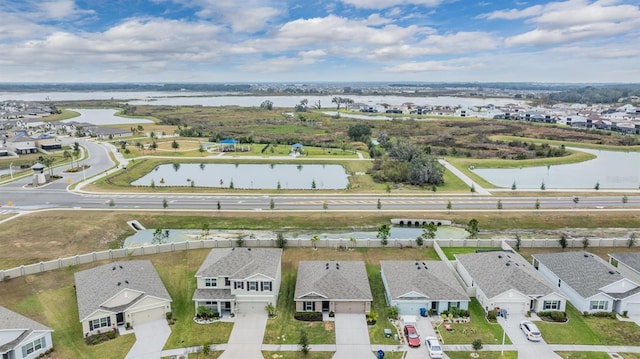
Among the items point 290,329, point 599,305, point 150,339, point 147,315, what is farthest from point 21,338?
point 599,305

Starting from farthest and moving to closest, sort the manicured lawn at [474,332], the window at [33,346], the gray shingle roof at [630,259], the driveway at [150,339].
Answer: the gray shingle roof at [630,259] < the manicured lawn at [474,332] < the driveway at [150,339] < the window at [33,346]

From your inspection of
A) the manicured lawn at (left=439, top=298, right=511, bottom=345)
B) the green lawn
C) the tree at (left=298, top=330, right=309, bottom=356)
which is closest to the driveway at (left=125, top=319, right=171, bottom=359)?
the green lawn

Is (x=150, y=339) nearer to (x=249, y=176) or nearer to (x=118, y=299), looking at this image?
(x=118, y=299)

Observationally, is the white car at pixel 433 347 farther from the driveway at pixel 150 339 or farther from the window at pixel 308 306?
the driveway at pixel 150 339

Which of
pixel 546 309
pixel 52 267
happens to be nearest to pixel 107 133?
pixel 52 267

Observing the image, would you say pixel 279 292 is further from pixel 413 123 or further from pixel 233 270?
pixel 413 123

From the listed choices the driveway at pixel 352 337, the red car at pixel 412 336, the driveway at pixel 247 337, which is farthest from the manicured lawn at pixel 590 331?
the driveway at pixel 247 337

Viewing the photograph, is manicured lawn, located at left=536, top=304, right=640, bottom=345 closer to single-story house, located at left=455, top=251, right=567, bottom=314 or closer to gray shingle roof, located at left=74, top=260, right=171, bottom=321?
single-story house, located at left=455, top=251, right=567, bottom=314
